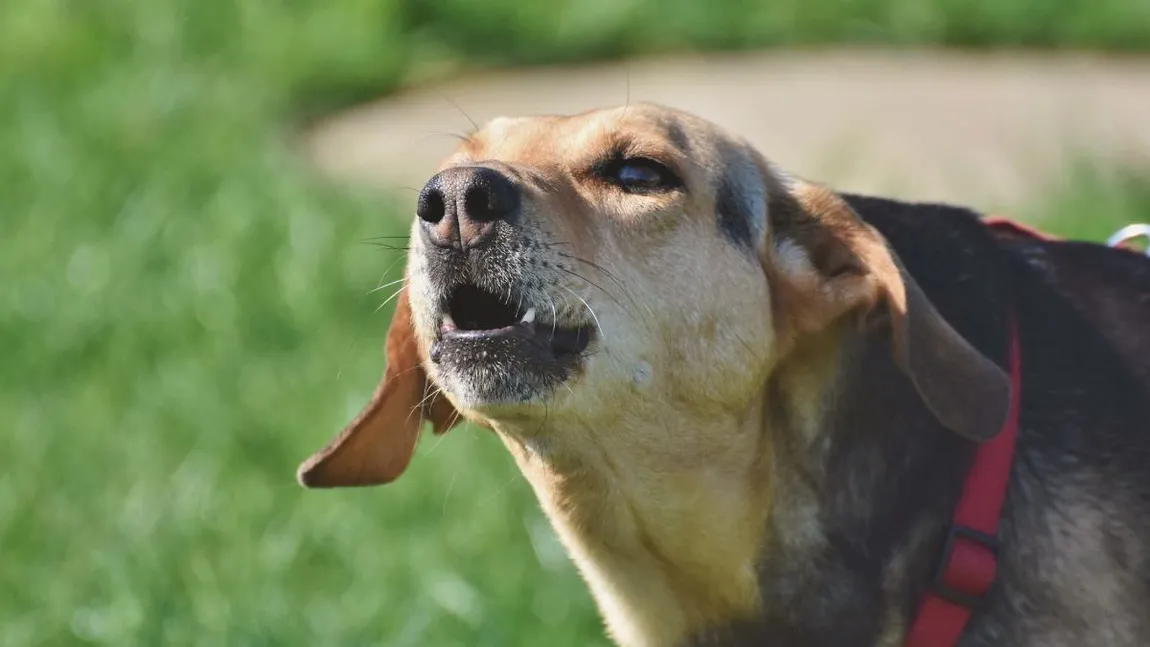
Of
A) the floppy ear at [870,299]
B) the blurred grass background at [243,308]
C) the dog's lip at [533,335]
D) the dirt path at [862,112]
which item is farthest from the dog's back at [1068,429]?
the dirt path at [862,112]

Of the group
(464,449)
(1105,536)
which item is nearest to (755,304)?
(1105,536)

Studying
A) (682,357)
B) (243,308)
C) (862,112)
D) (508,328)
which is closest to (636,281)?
(682,357)

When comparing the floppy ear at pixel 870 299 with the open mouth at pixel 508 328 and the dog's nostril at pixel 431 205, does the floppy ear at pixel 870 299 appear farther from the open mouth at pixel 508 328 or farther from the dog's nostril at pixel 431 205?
the dog's nostril at pixel 431 205

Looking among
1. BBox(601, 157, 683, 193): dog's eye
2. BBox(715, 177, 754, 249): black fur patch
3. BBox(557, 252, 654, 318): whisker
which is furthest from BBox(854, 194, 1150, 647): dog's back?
BBox(557, 252, 654, 318): whisker

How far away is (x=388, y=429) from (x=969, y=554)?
50.4 inches

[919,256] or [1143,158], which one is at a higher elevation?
[919,256]

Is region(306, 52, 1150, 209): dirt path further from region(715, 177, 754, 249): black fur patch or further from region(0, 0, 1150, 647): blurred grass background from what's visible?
region(715, 177, 754, 249): black fur patch

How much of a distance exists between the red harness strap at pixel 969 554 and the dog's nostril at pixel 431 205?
1130mm

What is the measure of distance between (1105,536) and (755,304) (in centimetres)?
81

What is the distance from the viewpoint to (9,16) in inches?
374

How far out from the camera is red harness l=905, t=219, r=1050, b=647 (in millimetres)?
3564

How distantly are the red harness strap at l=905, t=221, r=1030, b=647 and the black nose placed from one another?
3.40 feet

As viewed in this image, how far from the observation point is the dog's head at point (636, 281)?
346cm

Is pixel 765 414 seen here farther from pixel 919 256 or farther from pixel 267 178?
pixel 267 178
